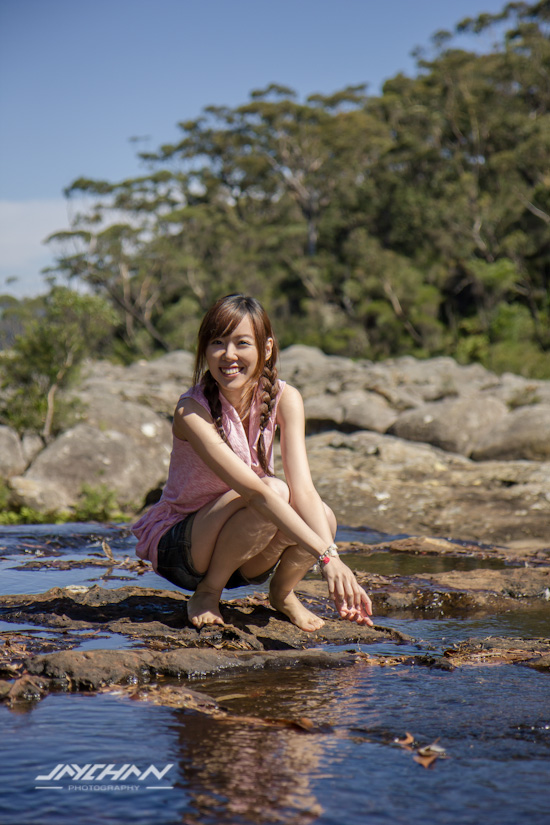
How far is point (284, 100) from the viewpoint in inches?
1444

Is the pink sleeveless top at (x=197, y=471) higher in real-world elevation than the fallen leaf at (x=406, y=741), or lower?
higher

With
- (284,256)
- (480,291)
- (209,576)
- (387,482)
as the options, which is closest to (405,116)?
(284,256)

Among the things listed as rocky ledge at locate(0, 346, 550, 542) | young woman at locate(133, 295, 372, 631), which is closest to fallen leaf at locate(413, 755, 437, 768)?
young woman at locate(133, 295, 372, 631)

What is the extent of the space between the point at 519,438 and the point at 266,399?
8.39 m

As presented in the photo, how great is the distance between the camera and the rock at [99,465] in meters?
9.59

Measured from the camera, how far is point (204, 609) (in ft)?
11.0

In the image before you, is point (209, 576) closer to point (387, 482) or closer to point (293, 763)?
point (293, 763)

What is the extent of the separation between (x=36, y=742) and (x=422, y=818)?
1.02 m

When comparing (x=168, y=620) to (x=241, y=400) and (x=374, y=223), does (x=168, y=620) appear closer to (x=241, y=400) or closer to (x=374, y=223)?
(x=241, y=400)

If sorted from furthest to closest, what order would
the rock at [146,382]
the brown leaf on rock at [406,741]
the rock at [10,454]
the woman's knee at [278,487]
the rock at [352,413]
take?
1. the rock at [146,382]
2. the rock at [352,413]
3. the rock at [10,454]
4. the woman's knee at [278,487]
5. the brown leaf on rock at [406,741]

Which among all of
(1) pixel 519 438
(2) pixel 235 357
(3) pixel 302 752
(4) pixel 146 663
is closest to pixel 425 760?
(3) pixel 302 752

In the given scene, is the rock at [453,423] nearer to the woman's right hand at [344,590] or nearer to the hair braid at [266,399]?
the hair braid at [266,399]

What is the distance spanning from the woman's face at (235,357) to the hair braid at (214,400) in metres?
0.06

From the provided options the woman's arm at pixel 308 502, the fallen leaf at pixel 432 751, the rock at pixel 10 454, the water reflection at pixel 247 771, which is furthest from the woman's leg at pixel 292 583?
the rock at pixel 10 454
